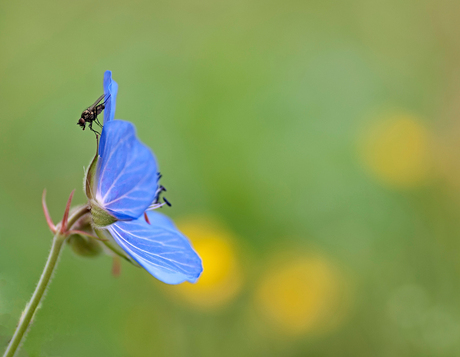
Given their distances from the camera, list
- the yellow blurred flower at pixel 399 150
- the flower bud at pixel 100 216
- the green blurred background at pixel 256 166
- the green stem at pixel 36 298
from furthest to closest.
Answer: the yellow blurred flower at pixel 399 150 → the green blurred background at pixel 256 166 → the flower bud at pixel 100 216 → the green stem at pixel 36 298

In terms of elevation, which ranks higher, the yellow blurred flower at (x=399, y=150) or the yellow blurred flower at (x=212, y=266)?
the yellow blurred flower at (x=399, y=150)

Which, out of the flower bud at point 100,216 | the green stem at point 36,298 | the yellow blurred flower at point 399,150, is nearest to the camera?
the green stem at point 36,298

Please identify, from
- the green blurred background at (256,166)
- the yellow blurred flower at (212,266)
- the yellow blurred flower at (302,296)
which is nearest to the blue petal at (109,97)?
the green blurred background at (256,166)

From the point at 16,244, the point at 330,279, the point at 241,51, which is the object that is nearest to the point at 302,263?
the point at 330,279

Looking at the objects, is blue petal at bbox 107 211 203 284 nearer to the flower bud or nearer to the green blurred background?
the flower bud

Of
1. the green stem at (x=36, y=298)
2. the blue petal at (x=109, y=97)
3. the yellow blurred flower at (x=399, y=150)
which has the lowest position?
the green stem at (x=36, y=298)

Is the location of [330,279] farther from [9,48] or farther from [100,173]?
[9,48]

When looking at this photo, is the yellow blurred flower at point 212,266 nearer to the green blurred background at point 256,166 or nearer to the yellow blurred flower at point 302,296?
the green blurred background at point 256,166

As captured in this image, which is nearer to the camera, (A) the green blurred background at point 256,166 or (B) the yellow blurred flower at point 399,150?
(A) the green blurred background at point 256,166

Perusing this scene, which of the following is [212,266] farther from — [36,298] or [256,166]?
[36,298]

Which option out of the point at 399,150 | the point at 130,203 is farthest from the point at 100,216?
the point at 399,150

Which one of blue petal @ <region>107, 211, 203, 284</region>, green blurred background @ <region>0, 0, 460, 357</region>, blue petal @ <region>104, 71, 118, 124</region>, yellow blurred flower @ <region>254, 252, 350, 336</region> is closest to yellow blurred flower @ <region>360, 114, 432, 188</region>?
green blurred background @ <region>0, 0, 460, 357</region>
